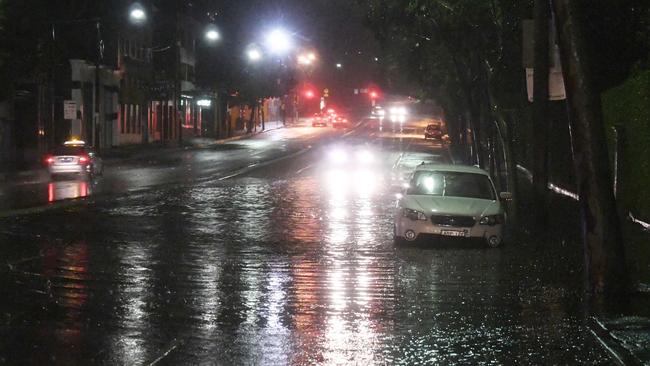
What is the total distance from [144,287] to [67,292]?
0.98 metres

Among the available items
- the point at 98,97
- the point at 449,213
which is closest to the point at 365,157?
the point at 98,97

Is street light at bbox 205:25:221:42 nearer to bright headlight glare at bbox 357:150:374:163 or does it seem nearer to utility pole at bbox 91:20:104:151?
utility pole at bbox 91:20:104:151


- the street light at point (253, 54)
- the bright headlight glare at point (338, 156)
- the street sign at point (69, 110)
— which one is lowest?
the bright headlight glare at point (338, 156)

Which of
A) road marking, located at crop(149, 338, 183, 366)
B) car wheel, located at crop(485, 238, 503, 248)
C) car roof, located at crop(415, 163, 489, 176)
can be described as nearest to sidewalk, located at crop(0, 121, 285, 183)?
car roof, located at crop(415, 163, 489, 176)

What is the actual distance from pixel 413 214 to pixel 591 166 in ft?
17.9

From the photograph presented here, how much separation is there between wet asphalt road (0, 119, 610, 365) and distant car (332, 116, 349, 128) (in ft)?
268

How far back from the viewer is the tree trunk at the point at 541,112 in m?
18.8

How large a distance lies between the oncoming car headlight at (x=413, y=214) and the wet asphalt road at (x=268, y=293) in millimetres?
561

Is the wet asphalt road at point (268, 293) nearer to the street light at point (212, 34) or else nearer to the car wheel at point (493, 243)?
the car wheel at point (493, 243)

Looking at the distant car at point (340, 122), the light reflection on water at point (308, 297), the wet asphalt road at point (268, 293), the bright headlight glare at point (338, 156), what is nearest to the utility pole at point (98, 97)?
the bright headlight glare at point (338, 156)

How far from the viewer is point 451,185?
17484mm

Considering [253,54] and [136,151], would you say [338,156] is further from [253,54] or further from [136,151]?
[253,54]

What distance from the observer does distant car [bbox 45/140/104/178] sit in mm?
33625

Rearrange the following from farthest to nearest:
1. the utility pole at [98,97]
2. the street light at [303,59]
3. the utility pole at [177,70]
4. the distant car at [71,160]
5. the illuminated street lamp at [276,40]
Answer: the street light at [303,59] < the illuminated street lamp at [276,40] < the utility pole at [177,70] < the utility pole at [98,97] < the distant car at [71,160]
